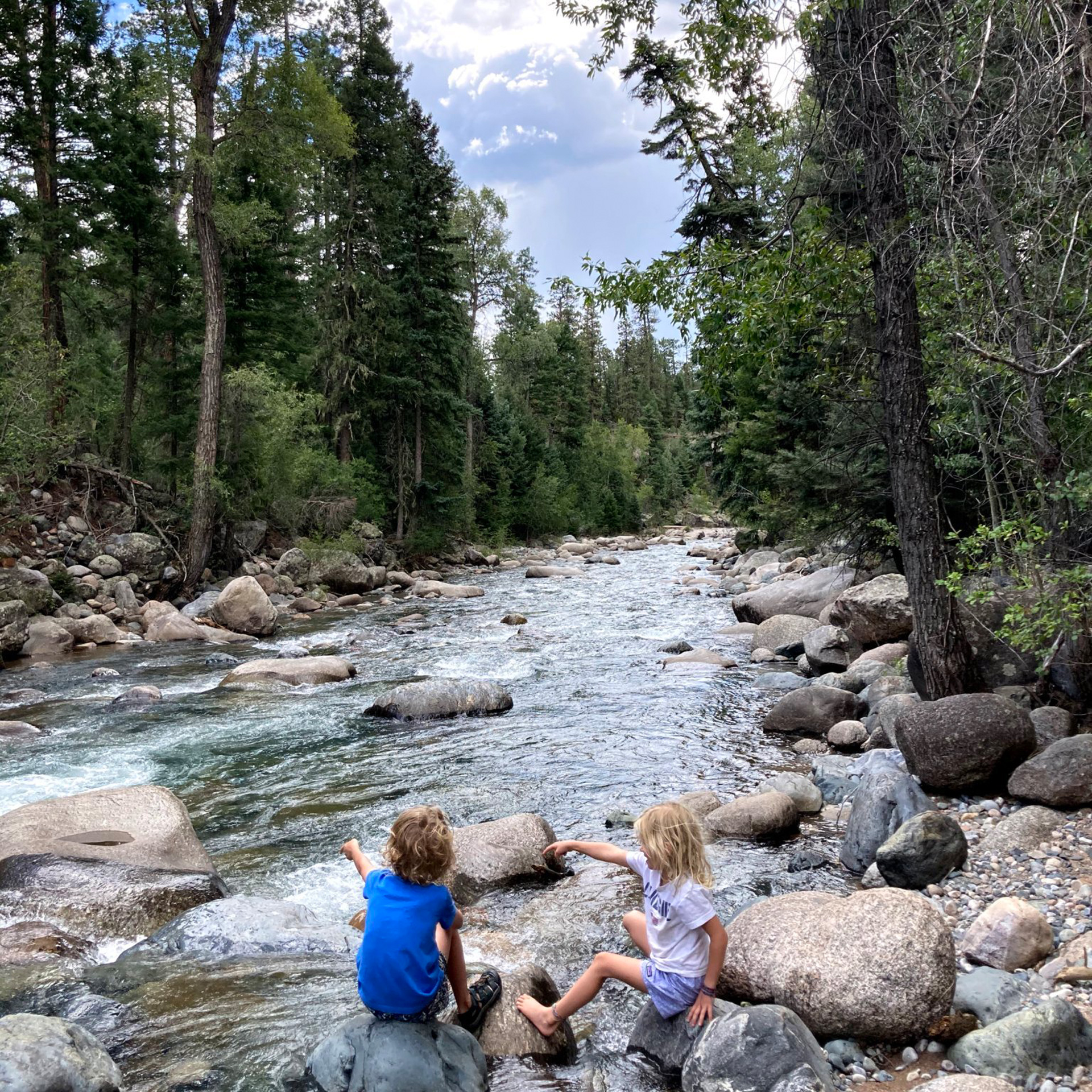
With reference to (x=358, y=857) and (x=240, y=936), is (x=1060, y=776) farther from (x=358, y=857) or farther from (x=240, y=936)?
(x=240, y=936)

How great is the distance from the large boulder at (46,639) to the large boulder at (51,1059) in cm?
1188

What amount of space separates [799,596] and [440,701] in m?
7.44

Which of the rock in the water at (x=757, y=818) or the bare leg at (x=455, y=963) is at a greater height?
the bare leg at (x=455, y=963)

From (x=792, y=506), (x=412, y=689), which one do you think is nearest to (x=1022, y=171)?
(x=412, y=689)

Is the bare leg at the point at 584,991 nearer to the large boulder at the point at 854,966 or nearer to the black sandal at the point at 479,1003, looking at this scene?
the black sandal at the point at 479,1003

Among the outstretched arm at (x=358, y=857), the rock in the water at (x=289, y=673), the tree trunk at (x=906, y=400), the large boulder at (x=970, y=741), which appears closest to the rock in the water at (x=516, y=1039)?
the outstretched arm at (x=358, y=857)

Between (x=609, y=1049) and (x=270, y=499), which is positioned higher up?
(x=270, y=499)

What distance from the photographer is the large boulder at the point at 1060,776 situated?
522 centimetres

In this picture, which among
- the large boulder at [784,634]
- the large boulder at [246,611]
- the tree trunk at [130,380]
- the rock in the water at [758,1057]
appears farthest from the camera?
the tree trunk at [130,380]

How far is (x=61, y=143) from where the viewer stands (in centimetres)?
1909

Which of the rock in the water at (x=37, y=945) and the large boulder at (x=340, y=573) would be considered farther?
the large boulder at (x=340, y=573)

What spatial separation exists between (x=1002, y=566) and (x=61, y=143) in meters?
21.5

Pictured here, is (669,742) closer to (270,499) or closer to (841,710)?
(841,710)

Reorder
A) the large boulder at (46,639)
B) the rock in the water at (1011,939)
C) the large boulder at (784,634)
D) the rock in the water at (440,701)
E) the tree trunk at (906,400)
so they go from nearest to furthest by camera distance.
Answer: the rock in the water at (1011,939) < the tree trunk at (906,400) < the rock in the water at (440,701) < the large boulder at (784,634) < the large boulder at (46,639)
